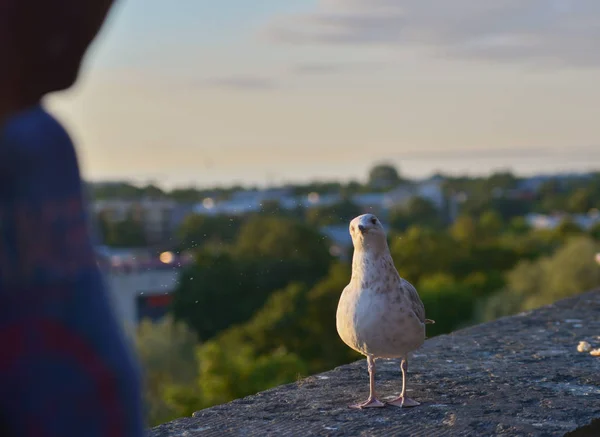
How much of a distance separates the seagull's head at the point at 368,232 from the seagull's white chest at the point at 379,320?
4.5 inches

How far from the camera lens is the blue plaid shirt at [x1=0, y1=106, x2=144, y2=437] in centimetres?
102

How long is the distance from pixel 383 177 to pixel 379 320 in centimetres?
7405

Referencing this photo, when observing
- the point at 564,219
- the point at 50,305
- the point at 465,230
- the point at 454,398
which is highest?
the point at 50,305

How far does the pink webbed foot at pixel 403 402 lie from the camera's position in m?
3.05

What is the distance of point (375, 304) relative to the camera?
2846 mm

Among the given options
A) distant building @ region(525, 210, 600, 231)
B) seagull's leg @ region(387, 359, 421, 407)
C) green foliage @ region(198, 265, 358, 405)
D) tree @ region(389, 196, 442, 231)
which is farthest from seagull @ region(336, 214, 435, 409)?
distant building @ region(525, 210, 600, 231)

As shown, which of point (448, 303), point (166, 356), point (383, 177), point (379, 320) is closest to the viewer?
point (379, 320)

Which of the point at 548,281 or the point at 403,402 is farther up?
the point at 403,402

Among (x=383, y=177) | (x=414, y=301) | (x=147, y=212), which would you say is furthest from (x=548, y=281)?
(x=383, y=177)

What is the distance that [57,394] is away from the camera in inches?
41.1

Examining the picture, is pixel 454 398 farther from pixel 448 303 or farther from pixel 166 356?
pixel 448 303

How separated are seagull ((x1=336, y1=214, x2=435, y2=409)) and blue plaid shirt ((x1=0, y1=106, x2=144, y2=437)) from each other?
1791 millimetres

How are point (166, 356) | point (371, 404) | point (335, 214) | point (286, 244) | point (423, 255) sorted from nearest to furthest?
point (371, 404)
point (335, 214)
point (166, 356)
point (423, 255)
point (286, 244)

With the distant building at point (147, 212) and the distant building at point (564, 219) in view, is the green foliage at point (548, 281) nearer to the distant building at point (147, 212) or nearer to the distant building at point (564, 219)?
the distant building at point (147, 212)
